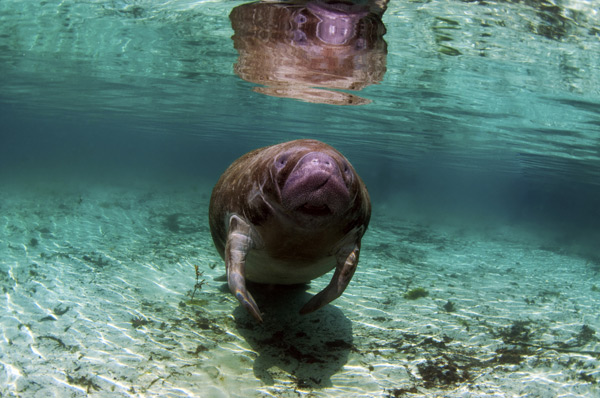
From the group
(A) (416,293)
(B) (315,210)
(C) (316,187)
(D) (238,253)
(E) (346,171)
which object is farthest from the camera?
(A) (416,293)

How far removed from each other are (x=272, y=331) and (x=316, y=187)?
2304mm

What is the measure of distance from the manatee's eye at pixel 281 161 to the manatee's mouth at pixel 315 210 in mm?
447

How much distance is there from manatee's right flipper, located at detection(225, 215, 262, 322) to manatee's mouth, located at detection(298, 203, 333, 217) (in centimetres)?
78

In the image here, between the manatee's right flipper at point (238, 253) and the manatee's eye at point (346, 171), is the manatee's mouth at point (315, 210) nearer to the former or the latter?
the manatee's eye at point (346, 171)

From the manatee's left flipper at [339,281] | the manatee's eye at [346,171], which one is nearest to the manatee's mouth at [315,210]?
the manatee's eye at [346,171]

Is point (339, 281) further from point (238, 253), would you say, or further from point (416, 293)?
point (416, 293)

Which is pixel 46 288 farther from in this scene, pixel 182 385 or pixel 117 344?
pixel 182 385

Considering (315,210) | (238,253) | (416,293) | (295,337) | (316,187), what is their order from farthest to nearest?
(416,293) < (295,337) < (238,253) < (315,210) < (316,187)

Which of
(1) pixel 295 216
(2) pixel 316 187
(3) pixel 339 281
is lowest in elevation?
(3) pixel 339 281

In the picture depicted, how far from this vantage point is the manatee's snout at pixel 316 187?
3.09 meters

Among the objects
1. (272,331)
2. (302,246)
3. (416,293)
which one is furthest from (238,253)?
(416,293)

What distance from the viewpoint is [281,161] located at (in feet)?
11.3

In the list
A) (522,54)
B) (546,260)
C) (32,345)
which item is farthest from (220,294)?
(546,260)

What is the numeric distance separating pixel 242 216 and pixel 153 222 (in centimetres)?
1006
